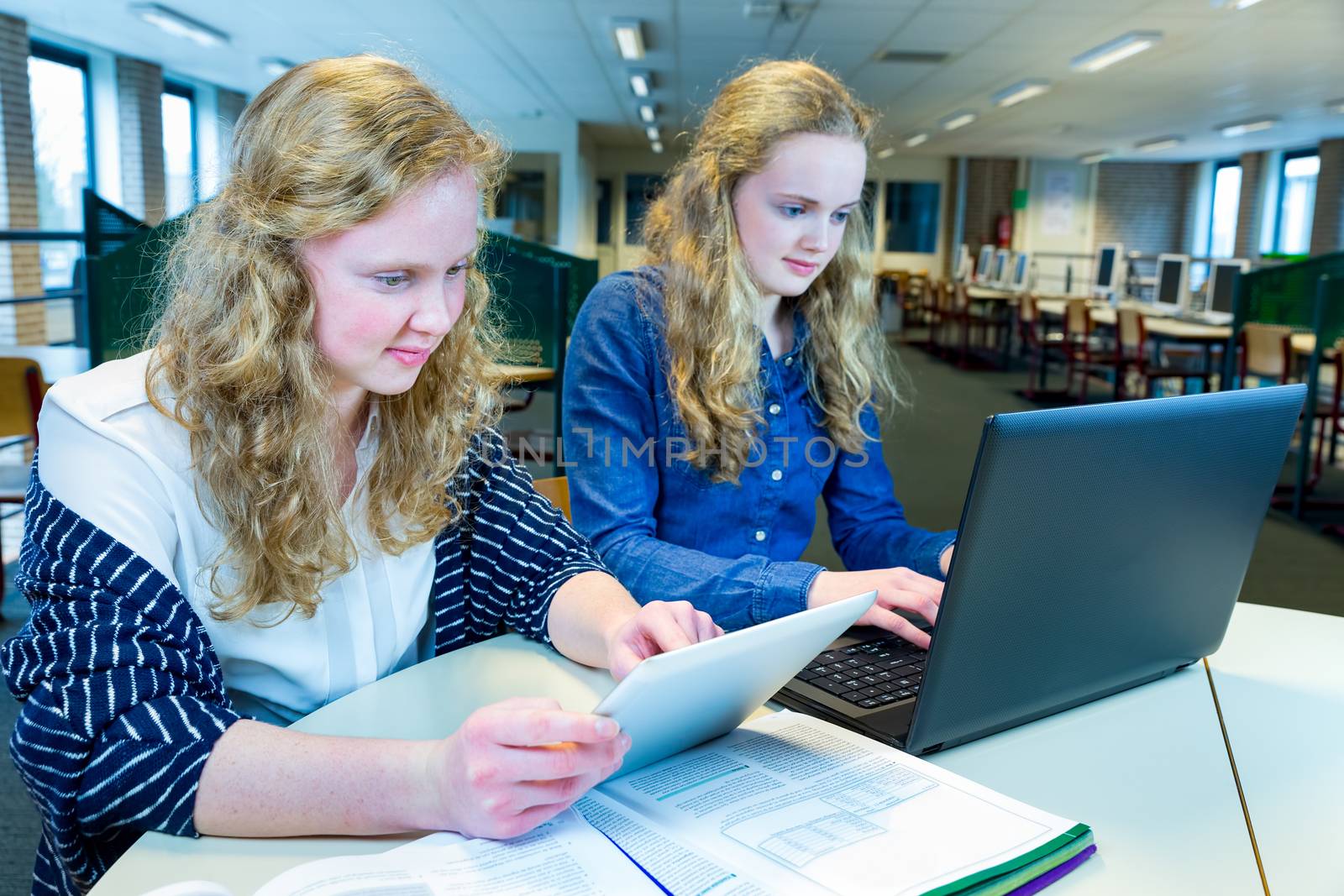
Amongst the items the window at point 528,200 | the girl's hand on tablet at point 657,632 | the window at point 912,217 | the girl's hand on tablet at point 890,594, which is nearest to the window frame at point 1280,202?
the window at point 912,217

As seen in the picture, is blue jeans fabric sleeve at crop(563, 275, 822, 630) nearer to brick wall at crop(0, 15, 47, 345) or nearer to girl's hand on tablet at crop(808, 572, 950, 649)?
girl's hand on tablet at crop(808, 572, 950, 649)

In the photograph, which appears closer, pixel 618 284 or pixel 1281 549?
pixel 618 284

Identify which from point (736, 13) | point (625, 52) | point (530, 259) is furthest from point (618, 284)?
point (625, 52)

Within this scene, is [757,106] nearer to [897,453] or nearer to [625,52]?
[897,453]

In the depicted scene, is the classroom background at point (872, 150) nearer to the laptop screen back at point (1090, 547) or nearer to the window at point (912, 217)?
the laptop screen back at point (1090, 547)

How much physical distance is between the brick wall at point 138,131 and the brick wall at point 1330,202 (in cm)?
1340

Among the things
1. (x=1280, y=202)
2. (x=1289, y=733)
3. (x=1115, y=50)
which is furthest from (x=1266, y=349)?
(x=1280, y=202)

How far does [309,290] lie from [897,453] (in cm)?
546

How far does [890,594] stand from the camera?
1.04m

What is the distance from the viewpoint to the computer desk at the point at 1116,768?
0.65m

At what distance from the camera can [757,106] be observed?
1364 millimetres

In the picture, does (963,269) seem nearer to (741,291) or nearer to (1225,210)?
(1225,210)

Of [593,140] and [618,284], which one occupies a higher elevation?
[593,140]

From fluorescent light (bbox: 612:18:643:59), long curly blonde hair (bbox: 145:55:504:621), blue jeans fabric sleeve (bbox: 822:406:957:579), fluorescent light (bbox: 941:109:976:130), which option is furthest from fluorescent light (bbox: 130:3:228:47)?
fluorescent light (bbox: 941:109:976:130)
